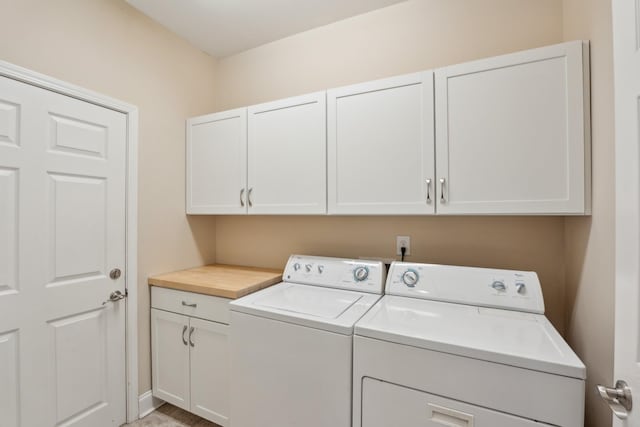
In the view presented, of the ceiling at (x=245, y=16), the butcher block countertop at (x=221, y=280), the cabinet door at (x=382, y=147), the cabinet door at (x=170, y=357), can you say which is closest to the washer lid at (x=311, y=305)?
the butcher block countertop at (x=221, y=280)

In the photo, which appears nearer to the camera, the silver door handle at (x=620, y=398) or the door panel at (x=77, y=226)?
the silver door handle at (x=620, y=398)

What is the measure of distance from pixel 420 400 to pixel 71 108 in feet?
7.28

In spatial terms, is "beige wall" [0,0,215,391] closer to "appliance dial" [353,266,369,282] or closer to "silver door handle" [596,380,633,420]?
"appliance dial" [353,266,369,282]

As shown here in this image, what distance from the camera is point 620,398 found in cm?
67

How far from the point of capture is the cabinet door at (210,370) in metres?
1.76

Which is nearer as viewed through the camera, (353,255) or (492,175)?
(492,175)

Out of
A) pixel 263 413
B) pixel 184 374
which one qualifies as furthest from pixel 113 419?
pixel 263 413

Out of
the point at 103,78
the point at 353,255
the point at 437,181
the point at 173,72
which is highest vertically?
the point at 173,72

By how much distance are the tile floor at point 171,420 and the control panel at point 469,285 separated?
155cm

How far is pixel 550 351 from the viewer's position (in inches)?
39.9

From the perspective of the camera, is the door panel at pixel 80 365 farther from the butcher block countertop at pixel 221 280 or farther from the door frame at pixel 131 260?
the butcher block countertop at pixel 221 280

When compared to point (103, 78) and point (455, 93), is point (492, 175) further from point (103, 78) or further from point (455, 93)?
point (103, 78)

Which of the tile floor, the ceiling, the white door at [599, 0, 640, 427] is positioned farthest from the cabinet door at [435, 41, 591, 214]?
the tile floor

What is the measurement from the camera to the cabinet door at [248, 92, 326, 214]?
183 centimetres
